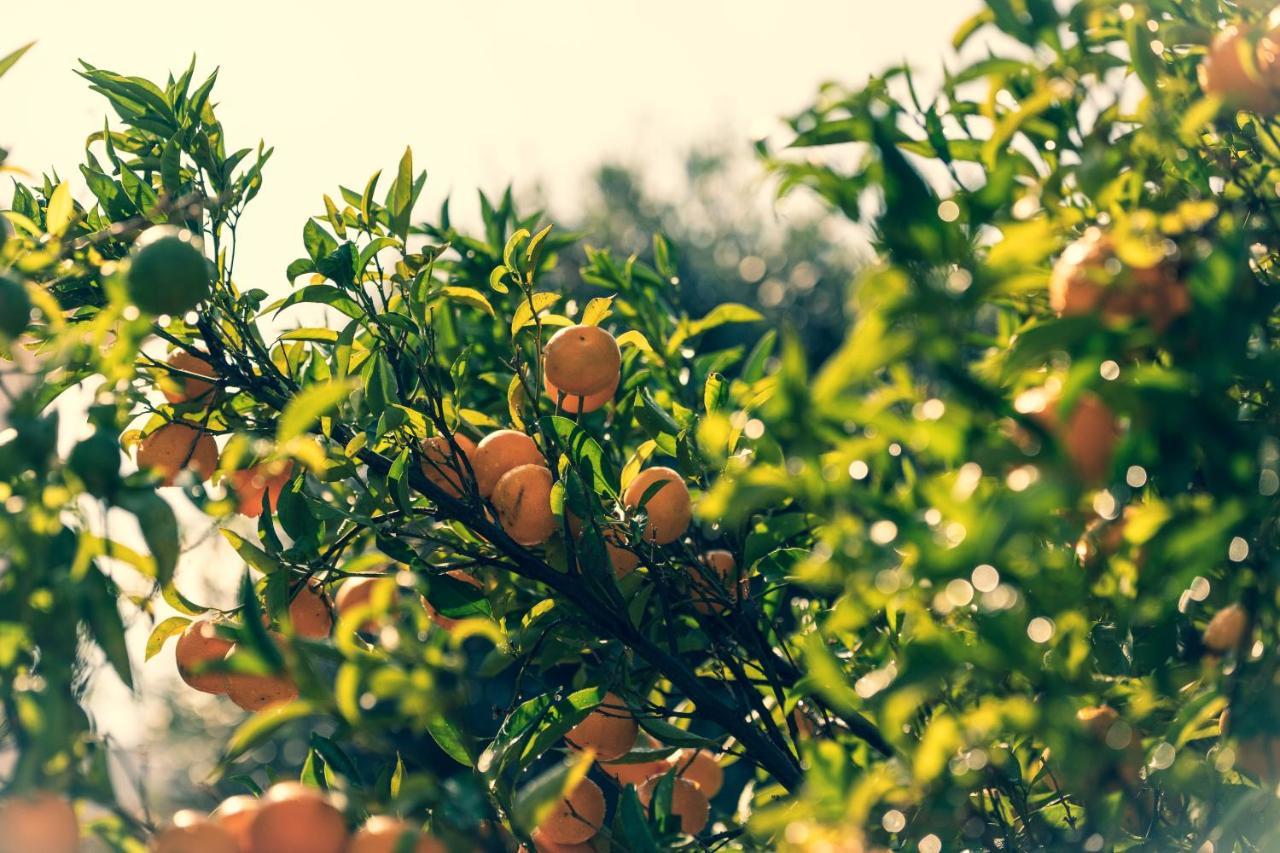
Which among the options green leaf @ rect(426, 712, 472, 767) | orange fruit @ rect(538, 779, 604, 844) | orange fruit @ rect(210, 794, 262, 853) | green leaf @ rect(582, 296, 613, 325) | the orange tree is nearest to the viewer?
the orange tree

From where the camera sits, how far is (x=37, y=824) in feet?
1.47

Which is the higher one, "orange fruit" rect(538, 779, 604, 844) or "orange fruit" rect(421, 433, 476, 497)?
"orange fruit" rect(421, 433, 476, 497)

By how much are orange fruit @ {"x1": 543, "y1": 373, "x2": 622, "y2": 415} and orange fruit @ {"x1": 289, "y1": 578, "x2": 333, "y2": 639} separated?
0.23 metres

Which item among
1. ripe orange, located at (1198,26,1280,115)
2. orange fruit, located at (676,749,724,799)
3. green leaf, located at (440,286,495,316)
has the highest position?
green leaf, located at (440,286,495,316)

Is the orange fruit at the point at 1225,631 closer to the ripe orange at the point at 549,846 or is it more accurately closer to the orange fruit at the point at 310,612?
the ripe orange at the point at 549,846

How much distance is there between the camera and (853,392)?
414 mm

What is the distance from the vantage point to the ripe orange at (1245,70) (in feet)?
1.77

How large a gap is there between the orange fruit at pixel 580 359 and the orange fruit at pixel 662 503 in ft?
0.29

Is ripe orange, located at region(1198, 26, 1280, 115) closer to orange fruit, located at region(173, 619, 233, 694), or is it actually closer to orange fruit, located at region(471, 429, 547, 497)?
orange fruit, located at region(471, 429, 547, 497)

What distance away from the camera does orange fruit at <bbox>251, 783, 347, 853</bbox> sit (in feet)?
1.63

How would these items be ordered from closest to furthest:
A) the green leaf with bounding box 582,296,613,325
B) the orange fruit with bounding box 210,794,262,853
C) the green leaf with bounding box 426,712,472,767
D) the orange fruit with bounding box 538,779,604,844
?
the orange fruit with bounding box 210,794,262,853, the green leaf with bounding box 426,712,472,767, the orange fruit with bounding box 538,779,604,844, the green leaf with bounding box 582,296,613,325

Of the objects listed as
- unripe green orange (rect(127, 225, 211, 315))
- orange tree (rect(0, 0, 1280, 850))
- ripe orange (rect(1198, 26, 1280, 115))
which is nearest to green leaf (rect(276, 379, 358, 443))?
orange tree (rect(0, 0, 1280, 850))

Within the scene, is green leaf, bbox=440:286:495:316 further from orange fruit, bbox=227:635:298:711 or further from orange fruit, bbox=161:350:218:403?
orange fruit, bbox=227:635:298:711

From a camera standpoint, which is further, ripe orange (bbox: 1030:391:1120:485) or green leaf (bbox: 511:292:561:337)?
green leaf (bbox: 511:292:561:337)
